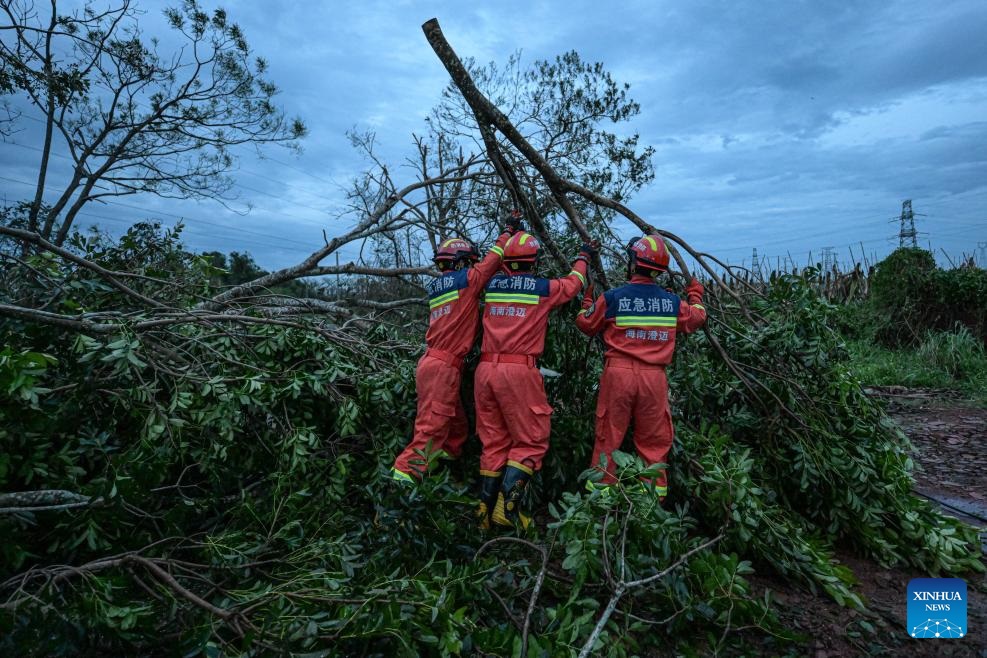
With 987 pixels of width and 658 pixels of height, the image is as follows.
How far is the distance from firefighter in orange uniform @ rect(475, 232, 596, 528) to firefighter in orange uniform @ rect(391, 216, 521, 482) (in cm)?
17

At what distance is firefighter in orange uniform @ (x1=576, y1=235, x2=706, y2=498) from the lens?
159 inches

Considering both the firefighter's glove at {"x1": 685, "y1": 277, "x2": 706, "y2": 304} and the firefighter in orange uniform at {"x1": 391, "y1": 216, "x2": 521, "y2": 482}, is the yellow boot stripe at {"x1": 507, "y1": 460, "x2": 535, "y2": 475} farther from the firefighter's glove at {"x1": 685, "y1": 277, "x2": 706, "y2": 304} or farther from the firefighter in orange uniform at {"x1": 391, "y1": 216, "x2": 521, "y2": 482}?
the firefighter's glove at {"x1": 685, "y1": 277, "x2": 706, "y2": 304}

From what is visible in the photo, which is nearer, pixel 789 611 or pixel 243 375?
pixel 789 611

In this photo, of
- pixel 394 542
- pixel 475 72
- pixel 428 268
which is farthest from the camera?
pixel 475 72

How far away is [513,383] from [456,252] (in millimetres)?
1248

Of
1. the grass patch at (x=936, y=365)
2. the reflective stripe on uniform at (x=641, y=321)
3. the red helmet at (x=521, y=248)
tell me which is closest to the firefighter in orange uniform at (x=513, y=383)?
the red helmet at (x=521, y=248)

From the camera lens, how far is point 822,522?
440 cm

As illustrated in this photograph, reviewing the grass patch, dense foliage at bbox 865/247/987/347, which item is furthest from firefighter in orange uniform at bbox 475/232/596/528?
dense foliage at bbox 865/247/987/347

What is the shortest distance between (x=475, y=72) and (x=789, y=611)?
1108cm

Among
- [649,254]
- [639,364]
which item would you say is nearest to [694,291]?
[649,254]

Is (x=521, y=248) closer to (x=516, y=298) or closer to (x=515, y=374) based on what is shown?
(x=516, y=298)

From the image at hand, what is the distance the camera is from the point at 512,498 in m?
3.99

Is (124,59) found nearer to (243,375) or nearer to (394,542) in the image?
(243,375)

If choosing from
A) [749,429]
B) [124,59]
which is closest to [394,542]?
[749,429]
